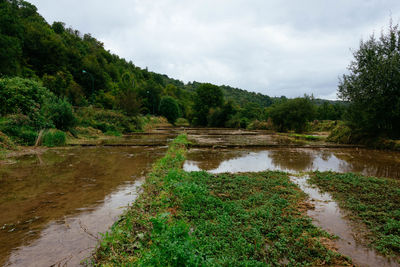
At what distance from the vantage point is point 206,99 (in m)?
47.3

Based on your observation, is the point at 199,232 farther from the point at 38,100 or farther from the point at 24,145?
the point at 38,100

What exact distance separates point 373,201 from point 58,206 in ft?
20.2

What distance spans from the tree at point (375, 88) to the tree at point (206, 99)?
110 ft

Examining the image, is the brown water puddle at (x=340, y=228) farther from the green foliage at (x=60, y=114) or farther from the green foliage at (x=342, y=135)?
the green foliage at (x=60, y=114)

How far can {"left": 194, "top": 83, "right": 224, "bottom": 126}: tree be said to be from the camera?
47000 mm

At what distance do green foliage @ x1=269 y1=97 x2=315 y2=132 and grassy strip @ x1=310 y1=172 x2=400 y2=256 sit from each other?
18.6 m

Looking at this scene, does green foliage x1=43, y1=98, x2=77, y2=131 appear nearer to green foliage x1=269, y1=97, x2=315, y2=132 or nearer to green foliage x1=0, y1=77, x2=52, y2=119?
green foliage x1=0, y1=77, x2=52, y2=119

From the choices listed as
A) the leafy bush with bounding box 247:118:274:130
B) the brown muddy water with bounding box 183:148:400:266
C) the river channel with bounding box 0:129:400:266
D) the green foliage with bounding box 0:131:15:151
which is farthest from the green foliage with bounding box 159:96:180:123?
the river channel with bounding box 0:129:400:266

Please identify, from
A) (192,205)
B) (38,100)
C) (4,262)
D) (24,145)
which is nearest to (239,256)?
(192,205)

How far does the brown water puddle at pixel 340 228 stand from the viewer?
2475 millimetres

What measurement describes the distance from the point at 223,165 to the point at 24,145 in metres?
9.94

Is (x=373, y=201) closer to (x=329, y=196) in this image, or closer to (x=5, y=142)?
(x=329, y=196)

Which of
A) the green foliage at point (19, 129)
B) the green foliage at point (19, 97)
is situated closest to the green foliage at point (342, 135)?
the green foliage at point (19, 129)

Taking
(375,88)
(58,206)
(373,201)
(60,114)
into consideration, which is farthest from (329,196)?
(60,114)
